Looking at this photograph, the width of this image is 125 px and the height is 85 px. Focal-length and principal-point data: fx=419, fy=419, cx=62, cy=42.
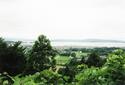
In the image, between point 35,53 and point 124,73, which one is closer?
point 124,73

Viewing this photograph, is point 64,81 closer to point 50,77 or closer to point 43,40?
point 50,77

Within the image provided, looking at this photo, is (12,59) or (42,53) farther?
(12,59)

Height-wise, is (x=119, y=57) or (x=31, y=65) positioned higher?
(x=119, y=57)

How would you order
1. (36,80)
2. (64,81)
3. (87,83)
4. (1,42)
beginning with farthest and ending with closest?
(1,42)
(64,81)
(36,80)
(87,83)

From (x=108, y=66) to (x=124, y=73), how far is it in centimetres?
42

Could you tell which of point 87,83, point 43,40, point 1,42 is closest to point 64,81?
point 87,83

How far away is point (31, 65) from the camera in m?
39.9

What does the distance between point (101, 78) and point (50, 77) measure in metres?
1.38

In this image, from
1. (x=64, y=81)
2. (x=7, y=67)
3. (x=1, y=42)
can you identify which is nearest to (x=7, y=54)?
(x=7, y=67)

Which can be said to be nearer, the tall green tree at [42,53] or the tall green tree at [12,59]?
the tall green tree at [42,53]

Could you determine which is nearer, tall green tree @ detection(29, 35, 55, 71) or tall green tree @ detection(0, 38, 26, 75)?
tall green tree @ detection(29, 35, 55, 71)

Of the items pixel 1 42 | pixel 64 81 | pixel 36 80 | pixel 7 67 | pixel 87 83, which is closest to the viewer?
pixel 87 83

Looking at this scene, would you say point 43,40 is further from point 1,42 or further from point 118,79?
point 118,79

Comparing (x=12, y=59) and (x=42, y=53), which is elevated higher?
(x=42, y=53)
